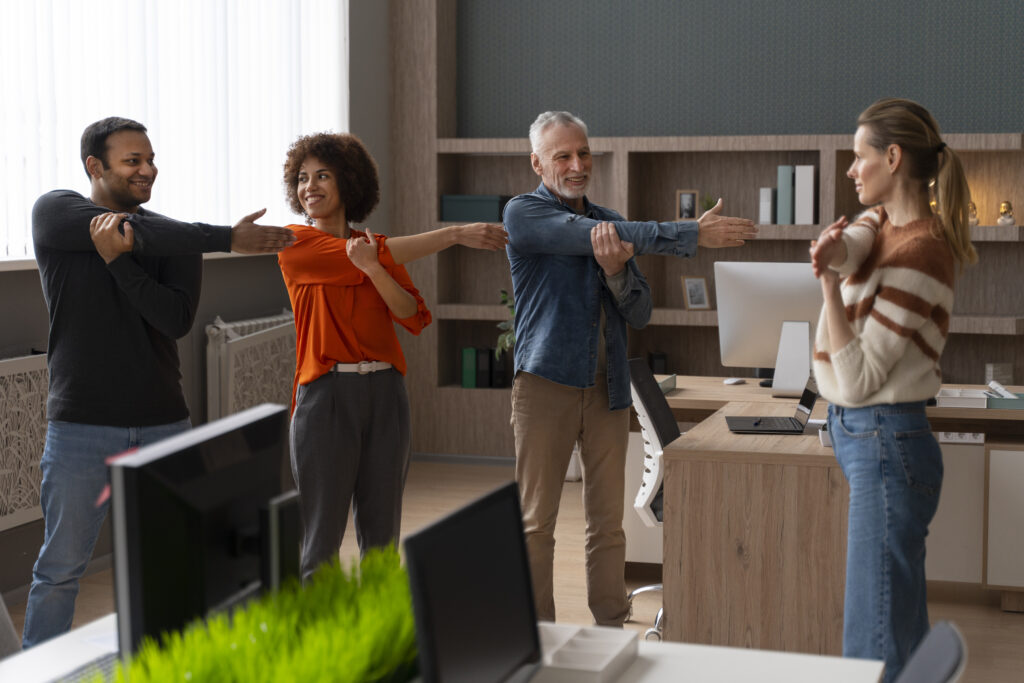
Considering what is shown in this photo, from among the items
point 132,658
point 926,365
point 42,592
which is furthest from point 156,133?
point 132,658

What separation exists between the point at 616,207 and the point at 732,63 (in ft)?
3.51

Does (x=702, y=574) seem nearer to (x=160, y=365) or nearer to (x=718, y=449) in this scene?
(x=718, y=449)

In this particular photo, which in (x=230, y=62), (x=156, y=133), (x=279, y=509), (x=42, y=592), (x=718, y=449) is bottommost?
(x=42, y=592)

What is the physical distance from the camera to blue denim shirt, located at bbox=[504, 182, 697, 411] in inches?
120

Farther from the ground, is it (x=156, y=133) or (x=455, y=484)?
(x=156, y=133)

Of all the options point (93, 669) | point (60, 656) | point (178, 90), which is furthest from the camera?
point (178, 90)

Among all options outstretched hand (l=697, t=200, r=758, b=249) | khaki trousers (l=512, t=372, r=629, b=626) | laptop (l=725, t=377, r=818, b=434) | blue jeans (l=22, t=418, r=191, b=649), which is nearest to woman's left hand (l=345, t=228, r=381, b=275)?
khaki trousers (l=512, t=372, r=629, b=626)

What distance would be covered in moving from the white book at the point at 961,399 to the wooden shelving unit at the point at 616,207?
1955 millimetres

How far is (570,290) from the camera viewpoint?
10.3 feet

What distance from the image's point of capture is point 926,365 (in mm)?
2262

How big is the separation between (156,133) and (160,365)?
78.6 inches

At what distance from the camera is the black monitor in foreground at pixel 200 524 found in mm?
1242

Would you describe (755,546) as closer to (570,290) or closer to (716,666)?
(570,290)

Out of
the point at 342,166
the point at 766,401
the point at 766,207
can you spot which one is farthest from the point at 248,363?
the point at 766,207
